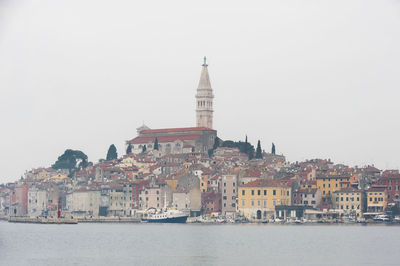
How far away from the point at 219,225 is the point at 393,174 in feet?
59.6

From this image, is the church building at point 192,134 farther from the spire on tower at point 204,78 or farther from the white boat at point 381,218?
the white boat at point 381,218

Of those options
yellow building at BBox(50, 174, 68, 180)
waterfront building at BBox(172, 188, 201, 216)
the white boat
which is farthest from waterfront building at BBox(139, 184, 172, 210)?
yellow building at BBox(50, 174, 68, 180)

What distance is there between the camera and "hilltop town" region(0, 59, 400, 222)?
4198 inches

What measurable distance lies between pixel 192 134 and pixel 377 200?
48.2m

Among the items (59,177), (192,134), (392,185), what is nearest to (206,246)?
(392,185)

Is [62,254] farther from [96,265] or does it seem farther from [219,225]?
[219,225]

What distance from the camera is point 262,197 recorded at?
107188 mm

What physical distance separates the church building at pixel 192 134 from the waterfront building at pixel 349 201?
133ft

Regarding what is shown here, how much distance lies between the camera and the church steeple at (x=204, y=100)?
523ft

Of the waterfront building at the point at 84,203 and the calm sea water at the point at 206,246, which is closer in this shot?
the calm sea water at the point at 206,246

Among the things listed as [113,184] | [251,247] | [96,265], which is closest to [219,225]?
[113,184]

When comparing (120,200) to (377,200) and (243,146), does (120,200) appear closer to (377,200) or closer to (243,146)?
(243,146)

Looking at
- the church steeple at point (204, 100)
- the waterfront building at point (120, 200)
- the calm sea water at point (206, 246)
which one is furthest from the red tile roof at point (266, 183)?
the church steeple at point (204, 100)

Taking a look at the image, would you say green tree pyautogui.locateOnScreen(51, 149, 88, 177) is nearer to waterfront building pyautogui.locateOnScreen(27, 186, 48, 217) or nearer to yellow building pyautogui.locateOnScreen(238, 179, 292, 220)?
waterfront building pyautogui.locateOnScreen(27, 186, 48, 217)
